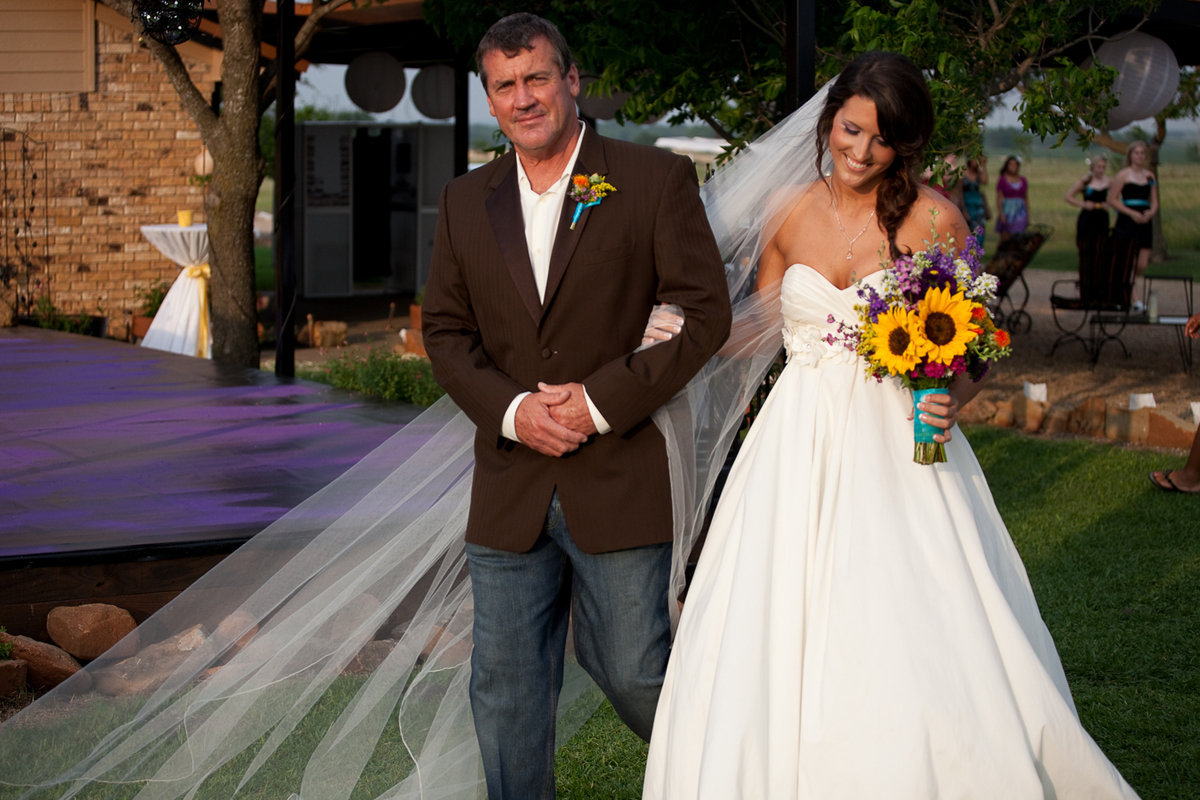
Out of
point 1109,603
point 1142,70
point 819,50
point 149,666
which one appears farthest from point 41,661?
point 1142,70

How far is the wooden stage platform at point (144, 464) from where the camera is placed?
14.6ft

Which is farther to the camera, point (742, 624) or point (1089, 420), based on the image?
point (1089, 420)

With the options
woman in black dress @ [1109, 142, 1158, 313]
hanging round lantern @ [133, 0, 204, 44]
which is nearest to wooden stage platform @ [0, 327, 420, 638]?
hanging round lantern @ [133, 0, 204, 44]

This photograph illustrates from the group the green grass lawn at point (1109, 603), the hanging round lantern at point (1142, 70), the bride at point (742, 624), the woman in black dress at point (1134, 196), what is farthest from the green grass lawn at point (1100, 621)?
the woman in black dress at point (1134, 196)

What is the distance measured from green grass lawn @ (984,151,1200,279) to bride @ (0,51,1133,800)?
2066cm

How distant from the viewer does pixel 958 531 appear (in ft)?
9.46

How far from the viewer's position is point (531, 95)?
9.46 ft

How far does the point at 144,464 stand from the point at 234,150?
4.18 metres

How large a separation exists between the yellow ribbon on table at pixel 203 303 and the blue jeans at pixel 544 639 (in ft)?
29.5

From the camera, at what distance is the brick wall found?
43.1 feet

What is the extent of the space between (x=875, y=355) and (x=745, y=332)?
0.54 meters

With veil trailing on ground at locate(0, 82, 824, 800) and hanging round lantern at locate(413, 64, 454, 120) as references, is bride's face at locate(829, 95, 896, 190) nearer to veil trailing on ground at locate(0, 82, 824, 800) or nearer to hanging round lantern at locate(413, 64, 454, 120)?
veil trailing on ground at locate(0, 82, 824, 800)

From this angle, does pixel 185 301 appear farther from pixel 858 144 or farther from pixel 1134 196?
pixel 858 144

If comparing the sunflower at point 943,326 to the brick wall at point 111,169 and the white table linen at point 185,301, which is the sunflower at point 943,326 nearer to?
the white table linen at point 185,301
